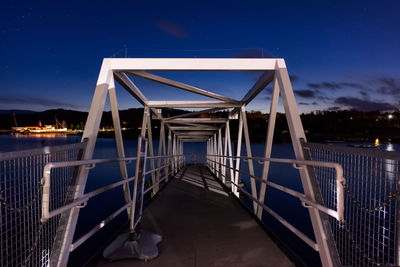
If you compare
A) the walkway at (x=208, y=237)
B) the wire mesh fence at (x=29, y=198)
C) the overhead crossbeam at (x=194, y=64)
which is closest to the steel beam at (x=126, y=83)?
the overhead crossbeam at (x=194, y=64)

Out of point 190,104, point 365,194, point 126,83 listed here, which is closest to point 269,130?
point 365,194

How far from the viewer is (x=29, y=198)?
2.14 meters

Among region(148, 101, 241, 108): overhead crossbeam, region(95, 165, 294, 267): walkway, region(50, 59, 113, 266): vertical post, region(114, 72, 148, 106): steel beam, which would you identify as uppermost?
region(148, 101, 241, 108): overhead crossbeam

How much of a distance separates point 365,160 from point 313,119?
1251 inches

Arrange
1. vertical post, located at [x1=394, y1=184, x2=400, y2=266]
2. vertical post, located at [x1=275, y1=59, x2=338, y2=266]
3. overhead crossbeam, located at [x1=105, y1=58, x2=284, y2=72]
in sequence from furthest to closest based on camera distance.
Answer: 1. overhead crossbeam, located at [x1=105, y1=58, x2=284, y2=72]
2. vertical post, located at [x1=275, y1=59, x2=338, y2=266]
3. vertical post, located at [x1=394, y1=184, x2=400, y2=266]

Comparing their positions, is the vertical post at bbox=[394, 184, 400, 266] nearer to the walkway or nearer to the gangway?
the gangway

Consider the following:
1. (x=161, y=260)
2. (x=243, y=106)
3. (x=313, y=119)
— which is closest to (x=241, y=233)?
(x=161, y=260)

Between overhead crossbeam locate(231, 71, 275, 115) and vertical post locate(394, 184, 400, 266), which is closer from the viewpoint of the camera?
vertical post locate(394, 184, 400, 266)

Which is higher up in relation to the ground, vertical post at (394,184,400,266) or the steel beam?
the steel beam

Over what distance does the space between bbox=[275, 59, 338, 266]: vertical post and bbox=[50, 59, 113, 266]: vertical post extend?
2405 millimetres

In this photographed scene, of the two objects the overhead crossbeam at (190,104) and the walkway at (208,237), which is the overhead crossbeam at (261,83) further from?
the walkway at (208,237)

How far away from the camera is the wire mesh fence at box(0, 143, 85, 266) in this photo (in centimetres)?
175

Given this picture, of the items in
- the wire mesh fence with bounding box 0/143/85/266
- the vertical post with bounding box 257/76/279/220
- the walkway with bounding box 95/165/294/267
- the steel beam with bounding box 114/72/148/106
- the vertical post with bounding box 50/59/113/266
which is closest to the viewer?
the wire mesh fence with bounding box 0/143/85/266

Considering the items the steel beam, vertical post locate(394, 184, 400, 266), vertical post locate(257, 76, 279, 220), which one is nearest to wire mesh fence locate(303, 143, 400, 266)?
vertical post locate(394, 184, 400, 266)
